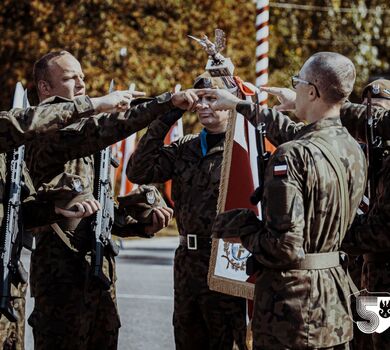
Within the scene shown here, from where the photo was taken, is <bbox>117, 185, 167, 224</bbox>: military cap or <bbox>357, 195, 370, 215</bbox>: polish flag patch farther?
<bbox>117, 185, 167, 224</bbox>: military cap

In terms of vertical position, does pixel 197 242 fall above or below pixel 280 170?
below

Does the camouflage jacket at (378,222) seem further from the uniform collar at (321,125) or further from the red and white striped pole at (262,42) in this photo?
the red and white striped pole at (262,42)

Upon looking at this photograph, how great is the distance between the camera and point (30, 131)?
5199 mm

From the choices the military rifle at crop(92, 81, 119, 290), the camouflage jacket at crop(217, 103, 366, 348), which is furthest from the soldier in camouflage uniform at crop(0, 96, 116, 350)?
the camouflage jacket at crop(217, 103, 366, 348)

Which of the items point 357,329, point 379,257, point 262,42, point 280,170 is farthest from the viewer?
point 262,42

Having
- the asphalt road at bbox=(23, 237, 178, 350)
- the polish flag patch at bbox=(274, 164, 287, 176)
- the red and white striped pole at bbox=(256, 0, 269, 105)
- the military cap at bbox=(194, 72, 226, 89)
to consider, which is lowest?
the asphalt road at bbox=(23, 237, 178, 350)

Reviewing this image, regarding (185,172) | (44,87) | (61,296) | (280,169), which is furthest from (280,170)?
(44,87)

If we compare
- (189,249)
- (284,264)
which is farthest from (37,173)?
(284,264)

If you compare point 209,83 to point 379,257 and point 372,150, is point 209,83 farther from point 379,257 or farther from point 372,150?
point 379,257

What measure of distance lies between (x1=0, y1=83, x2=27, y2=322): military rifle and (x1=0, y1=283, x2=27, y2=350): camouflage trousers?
0.20m

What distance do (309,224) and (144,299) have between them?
23.5ft

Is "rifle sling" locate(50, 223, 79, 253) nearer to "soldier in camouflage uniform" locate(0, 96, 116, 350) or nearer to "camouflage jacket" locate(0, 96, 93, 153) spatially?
"soldier in camouflage uniform" locate(0, 96, 116, 350)

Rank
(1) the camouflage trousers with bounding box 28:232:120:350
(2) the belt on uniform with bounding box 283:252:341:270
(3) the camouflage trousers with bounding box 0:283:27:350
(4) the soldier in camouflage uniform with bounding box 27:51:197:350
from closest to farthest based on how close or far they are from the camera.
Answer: (2) the belt on uniform with bounding box 283:252:341:270 < (3) the camouflage trousers with bounding box 0:283:27:350 < (4) the soldier in camouflage uniform with bounding box 27:51:197:350 < (1) the camouflage trousers with bounding box 28:232:120:350

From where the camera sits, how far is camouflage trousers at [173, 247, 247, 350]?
20.6ft
